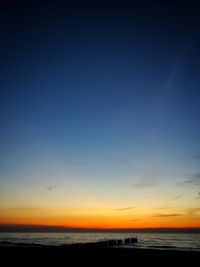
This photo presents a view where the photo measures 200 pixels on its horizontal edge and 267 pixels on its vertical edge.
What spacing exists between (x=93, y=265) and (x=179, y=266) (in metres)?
5.86

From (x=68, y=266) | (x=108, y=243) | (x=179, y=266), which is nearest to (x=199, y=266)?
(x=179, y=266)

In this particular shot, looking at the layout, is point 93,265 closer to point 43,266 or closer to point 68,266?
point 68,266

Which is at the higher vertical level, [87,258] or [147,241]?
[147,241]

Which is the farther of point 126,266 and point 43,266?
point 126,266

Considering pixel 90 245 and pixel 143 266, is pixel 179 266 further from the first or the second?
pixel 90 245

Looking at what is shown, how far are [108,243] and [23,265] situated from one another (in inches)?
1375

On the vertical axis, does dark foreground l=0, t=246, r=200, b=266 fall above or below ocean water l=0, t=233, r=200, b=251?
below

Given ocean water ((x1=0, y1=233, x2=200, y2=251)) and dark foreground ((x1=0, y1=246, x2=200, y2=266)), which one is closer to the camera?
dark foreground ((x1=0, y1=246, x2=200, y2=266))

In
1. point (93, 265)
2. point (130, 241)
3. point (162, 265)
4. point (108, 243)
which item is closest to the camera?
point (93, 265)

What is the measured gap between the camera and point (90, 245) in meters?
39.9

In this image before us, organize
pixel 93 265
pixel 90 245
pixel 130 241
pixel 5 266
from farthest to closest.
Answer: pixel 130 241
pixel 90 245
pixel 93 265
pixel 5 266

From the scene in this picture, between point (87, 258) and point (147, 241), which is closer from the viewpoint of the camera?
point (87, 258)

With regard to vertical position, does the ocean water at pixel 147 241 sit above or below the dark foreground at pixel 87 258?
above

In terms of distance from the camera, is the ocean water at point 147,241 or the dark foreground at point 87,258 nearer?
the dark foreground at point 87,258
